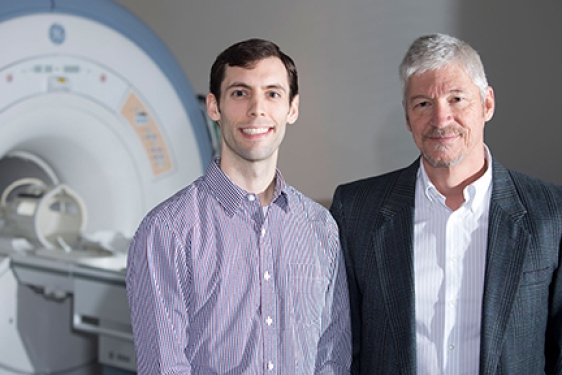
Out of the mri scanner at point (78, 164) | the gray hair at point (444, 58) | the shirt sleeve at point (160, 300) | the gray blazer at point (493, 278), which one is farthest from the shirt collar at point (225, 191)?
Answer: the mri scanner at point (78, 164)

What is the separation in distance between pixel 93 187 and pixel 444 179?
4.10ft

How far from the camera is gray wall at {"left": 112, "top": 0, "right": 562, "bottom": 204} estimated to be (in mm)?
1750

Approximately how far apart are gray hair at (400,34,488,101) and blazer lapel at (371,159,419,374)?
0.20 m

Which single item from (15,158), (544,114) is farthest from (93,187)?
(544,114)

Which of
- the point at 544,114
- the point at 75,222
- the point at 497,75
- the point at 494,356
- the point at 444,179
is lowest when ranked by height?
the point at 494,356

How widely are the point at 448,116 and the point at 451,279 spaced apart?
0.29 m

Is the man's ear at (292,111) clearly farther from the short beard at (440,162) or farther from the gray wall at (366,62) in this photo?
the gray wall at (366,62)

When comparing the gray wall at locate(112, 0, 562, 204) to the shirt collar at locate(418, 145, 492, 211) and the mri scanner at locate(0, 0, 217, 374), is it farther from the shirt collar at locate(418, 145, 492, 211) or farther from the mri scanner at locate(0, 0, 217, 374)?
the shirt collar at locate(418, 145, 492, 211)

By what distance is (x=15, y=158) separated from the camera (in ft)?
7.15

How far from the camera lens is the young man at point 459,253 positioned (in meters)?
1.07

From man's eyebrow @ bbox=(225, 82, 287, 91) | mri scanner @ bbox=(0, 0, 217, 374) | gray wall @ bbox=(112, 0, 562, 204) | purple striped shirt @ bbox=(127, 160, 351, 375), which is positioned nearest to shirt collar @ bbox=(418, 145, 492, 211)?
purple striped shirt @ bbox=(127, 160, 351, 375)

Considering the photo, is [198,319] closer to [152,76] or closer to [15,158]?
[152,76]

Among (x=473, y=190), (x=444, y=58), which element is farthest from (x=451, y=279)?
(x=444, y=58)

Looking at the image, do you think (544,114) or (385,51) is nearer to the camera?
(544,114)
